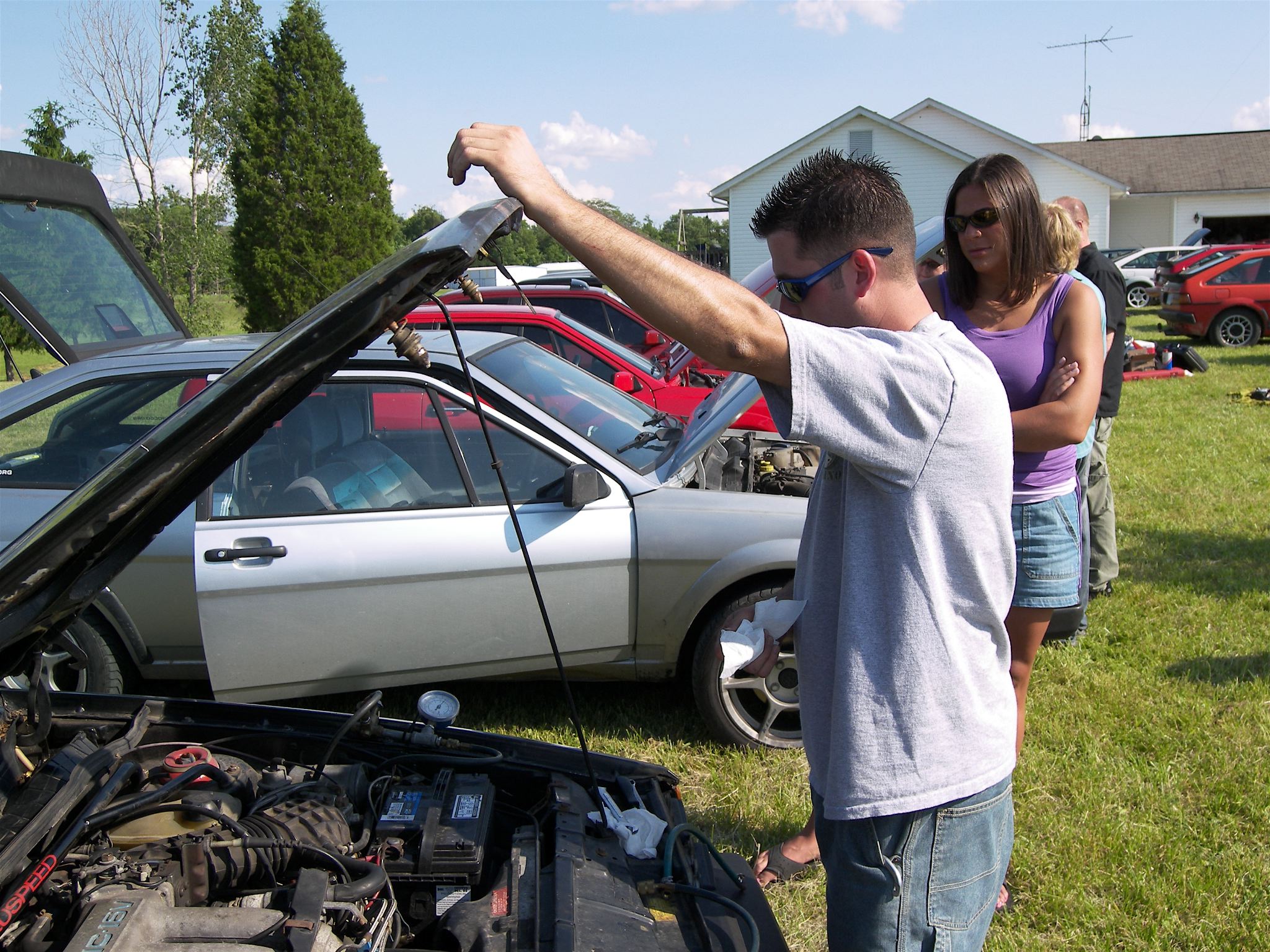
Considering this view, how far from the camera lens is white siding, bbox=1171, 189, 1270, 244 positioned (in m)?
36.6

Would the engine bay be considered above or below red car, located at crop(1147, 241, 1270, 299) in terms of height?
below

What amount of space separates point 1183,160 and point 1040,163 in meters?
10.2

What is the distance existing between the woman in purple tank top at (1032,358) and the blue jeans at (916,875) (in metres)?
1.40

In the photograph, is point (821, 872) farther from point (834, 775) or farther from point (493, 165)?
point (493, 165)

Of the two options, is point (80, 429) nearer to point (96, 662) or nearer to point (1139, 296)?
point (96, 662)

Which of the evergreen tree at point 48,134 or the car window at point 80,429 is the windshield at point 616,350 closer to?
the car window at point 80,429

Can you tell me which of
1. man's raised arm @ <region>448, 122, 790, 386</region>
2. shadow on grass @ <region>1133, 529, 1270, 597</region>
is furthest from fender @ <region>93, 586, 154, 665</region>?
shadow on grass @ <region>1133, 529, 1270, 597</region>

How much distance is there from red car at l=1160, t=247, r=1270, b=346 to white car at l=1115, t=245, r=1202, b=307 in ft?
27.8

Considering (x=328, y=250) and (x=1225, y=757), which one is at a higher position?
(x=328, y=250)

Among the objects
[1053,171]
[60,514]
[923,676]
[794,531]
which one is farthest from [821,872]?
[1053,171]

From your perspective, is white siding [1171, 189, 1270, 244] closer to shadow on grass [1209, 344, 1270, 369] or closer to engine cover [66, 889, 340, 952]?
shadow on grass [1209, 344, 1270, 369]

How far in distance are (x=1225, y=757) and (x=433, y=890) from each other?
3.28m

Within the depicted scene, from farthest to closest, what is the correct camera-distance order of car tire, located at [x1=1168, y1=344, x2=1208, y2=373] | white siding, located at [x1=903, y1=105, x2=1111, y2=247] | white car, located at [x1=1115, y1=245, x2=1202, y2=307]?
white siding, located at [x1=903, y1=105, x2=1111, y2=247]
white car, located at [x1=1115, y1=245, x2=1202, y2=307]
car tire, located at [x1=1168, y1=344, x2=1208, y2=373]

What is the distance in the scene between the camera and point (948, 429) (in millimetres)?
1360
